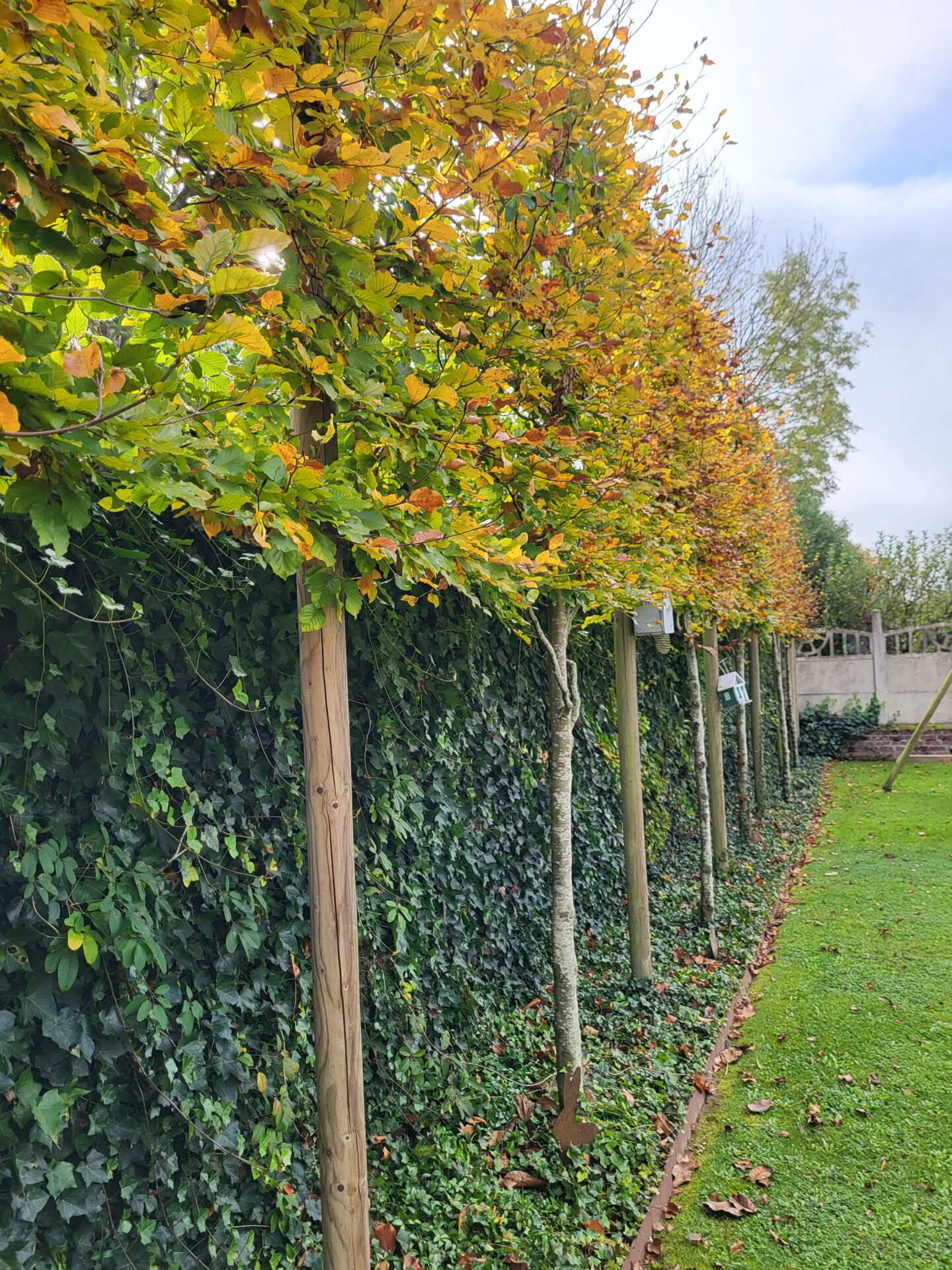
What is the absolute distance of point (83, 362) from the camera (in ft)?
3.55

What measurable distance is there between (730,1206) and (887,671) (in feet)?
62.3

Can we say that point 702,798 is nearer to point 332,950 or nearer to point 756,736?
point 332,950

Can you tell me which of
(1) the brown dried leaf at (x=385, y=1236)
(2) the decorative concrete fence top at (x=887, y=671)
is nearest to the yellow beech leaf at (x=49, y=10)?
(1) the brown dried leaf at (x=385, y=1236)

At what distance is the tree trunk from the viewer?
27.2ft

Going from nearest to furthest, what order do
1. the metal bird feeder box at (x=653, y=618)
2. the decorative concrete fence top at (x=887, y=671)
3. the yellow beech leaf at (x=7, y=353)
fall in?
1. the yellow beech leaf at (x=7, y=353)
2. the metal bird feeder box at (x=653, y=618)
3. the decorative concrete fence top at (x=887, y=671)

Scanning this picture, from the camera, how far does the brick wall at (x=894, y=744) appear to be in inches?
694

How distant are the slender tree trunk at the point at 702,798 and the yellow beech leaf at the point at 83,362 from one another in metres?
6.04

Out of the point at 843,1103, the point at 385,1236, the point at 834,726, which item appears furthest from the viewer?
the point at 834,726

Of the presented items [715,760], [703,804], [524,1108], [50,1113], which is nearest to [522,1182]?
[524,1108]

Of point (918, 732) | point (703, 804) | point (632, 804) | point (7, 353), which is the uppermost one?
point (7, 353)

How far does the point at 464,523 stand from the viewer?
217cm

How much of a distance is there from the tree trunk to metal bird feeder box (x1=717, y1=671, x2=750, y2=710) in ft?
0.47

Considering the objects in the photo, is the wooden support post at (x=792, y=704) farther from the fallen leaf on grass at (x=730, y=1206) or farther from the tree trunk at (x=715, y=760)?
the fallen leaf on grass at (x=730, y=1206)

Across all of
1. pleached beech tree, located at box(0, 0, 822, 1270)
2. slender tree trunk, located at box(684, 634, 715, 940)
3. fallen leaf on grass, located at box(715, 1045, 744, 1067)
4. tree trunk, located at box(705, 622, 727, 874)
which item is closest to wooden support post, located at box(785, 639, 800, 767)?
tree trunk, located at box(705, 622, 727, 874)
